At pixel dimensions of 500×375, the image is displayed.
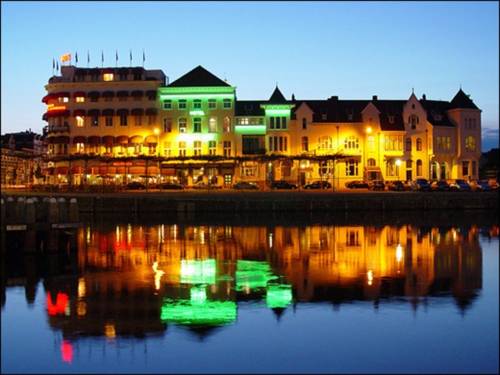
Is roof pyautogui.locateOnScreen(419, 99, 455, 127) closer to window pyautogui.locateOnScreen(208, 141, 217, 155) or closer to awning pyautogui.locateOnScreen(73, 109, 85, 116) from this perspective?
window pyautogui.locateOnScreen(208, 141, 217, 155)

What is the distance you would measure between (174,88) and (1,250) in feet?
216

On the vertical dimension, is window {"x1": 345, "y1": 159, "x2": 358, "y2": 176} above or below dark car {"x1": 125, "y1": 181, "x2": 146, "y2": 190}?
above

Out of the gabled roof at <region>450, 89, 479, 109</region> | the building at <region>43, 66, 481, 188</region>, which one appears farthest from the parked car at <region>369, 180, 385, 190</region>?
the gabled roof at <region>450, 89, 479, 109</region>

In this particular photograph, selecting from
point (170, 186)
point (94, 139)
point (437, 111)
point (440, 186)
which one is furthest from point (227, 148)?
point (437, 111)

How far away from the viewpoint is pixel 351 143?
95688 mm

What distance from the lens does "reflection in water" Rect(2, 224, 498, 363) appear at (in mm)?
22422

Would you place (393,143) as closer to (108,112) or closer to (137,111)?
(137,111)

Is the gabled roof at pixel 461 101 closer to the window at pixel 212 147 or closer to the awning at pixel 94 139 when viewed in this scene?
the window at pixel 212 147

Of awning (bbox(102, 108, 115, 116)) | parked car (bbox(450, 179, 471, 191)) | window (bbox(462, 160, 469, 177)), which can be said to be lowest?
parked car (bbox(450, 179, 471, 191))

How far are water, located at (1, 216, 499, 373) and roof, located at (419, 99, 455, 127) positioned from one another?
57966 mm

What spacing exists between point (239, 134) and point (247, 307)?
73.9 metres

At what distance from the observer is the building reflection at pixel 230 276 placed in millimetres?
22406

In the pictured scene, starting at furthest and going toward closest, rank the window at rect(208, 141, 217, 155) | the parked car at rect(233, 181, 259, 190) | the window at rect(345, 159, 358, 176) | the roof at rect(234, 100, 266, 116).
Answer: the roof at rect(234, 100, 266, 116)
the window at rect(208, 141, 217, 155)
the window at rect(345, 159, 358, 176)
the parked car at rect(233, 181, 259, 190)

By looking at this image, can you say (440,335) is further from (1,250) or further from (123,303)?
(1,250)
